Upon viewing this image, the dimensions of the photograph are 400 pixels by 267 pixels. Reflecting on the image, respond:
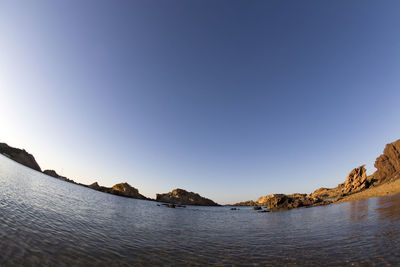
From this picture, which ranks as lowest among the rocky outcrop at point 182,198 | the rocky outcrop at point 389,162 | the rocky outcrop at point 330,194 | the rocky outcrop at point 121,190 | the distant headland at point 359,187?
the rocky outcrop at point 182,198

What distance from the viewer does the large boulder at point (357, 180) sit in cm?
7585

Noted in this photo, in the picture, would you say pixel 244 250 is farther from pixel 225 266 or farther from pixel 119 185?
pixel 119 185

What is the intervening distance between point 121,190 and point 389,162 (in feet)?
552

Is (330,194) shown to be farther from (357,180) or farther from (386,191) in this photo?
(386,191)

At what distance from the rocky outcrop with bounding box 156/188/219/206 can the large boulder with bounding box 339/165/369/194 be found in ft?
380

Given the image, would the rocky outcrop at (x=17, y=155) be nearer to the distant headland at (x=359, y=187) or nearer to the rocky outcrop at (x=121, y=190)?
the rocky outcrop at (x=121, y=190)

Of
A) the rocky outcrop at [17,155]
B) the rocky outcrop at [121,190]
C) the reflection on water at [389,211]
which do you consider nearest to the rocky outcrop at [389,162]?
the reflection on water at [389,211]

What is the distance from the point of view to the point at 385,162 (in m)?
70.1

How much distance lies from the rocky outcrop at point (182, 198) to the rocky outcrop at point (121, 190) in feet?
75.6

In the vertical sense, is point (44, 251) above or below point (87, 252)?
above

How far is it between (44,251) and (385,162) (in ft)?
359

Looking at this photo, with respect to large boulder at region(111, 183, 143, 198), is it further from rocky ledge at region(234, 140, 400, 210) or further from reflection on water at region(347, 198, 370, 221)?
reflection on water at region(347, 198, 370, 221)

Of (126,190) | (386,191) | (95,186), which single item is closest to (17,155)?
(95,186)

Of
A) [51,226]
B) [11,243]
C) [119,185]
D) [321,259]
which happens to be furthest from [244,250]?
[119,185]
